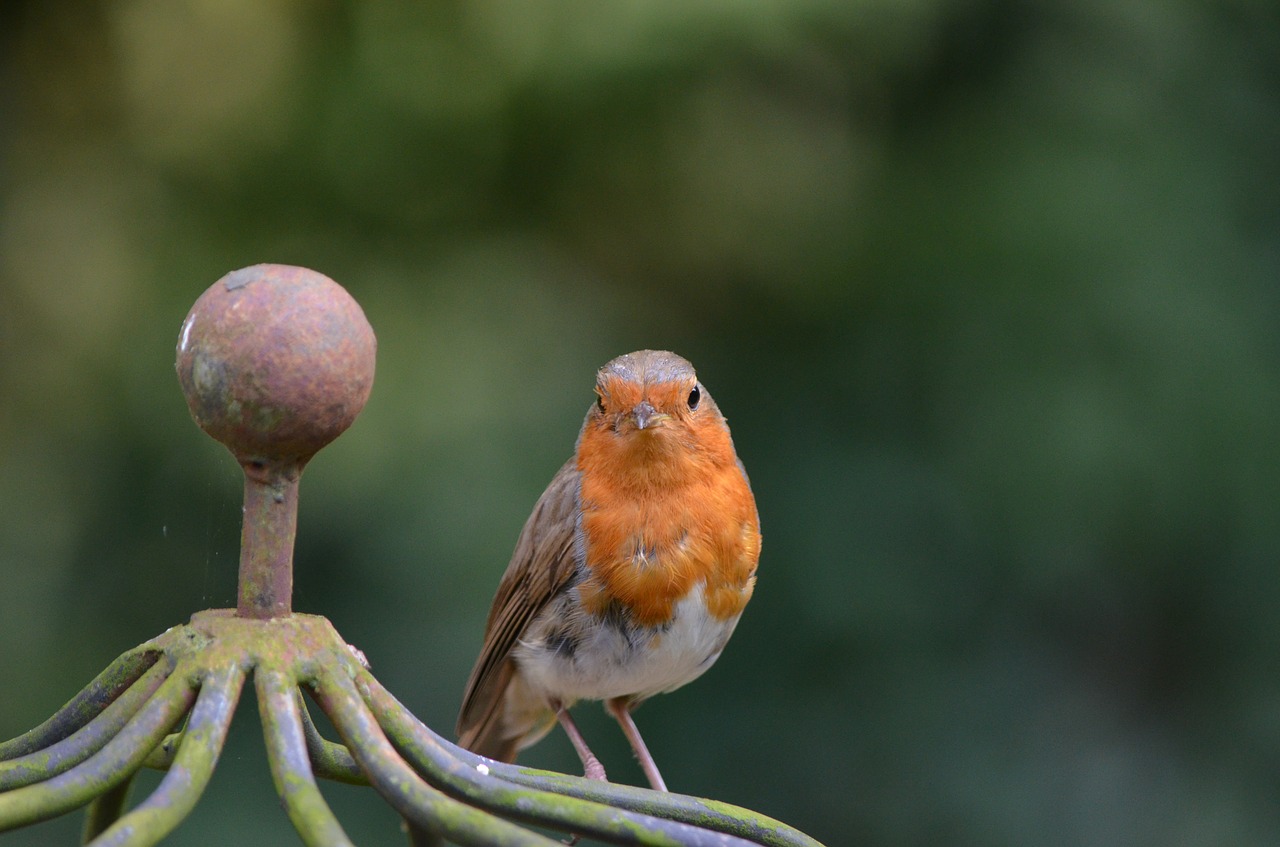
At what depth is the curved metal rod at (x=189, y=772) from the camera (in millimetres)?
894

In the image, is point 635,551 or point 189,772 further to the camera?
point 635,551

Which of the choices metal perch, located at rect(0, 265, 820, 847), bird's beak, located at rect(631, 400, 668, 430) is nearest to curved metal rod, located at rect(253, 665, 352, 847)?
metal perch, located at rect(0, 265, 820, 847)

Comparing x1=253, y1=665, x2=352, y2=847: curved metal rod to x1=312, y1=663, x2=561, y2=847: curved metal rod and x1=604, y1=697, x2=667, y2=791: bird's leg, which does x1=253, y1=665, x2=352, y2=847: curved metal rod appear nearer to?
x1=312, y1=663, x2=561, y2=847: curved metal rod

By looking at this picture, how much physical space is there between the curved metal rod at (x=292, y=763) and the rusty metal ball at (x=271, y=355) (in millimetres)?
199

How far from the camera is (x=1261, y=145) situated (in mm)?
3084

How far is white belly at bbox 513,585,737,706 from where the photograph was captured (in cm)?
214

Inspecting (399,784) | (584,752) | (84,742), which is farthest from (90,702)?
(584,752)

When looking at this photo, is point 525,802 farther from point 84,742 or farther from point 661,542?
point 661,542

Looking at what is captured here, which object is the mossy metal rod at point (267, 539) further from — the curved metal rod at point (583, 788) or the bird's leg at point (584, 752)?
the bird's leg at point (584, 752)

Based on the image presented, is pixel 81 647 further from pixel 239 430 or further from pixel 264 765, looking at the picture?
pixel 239 430

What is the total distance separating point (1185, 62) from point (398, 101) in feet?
5.99

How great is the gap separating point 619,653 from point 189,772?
1250 millimetres

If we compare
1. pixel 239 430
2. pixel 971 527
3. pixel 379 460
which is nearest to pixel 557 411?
pixel 379 460

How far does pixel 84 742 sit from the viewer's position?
3.56 feet
